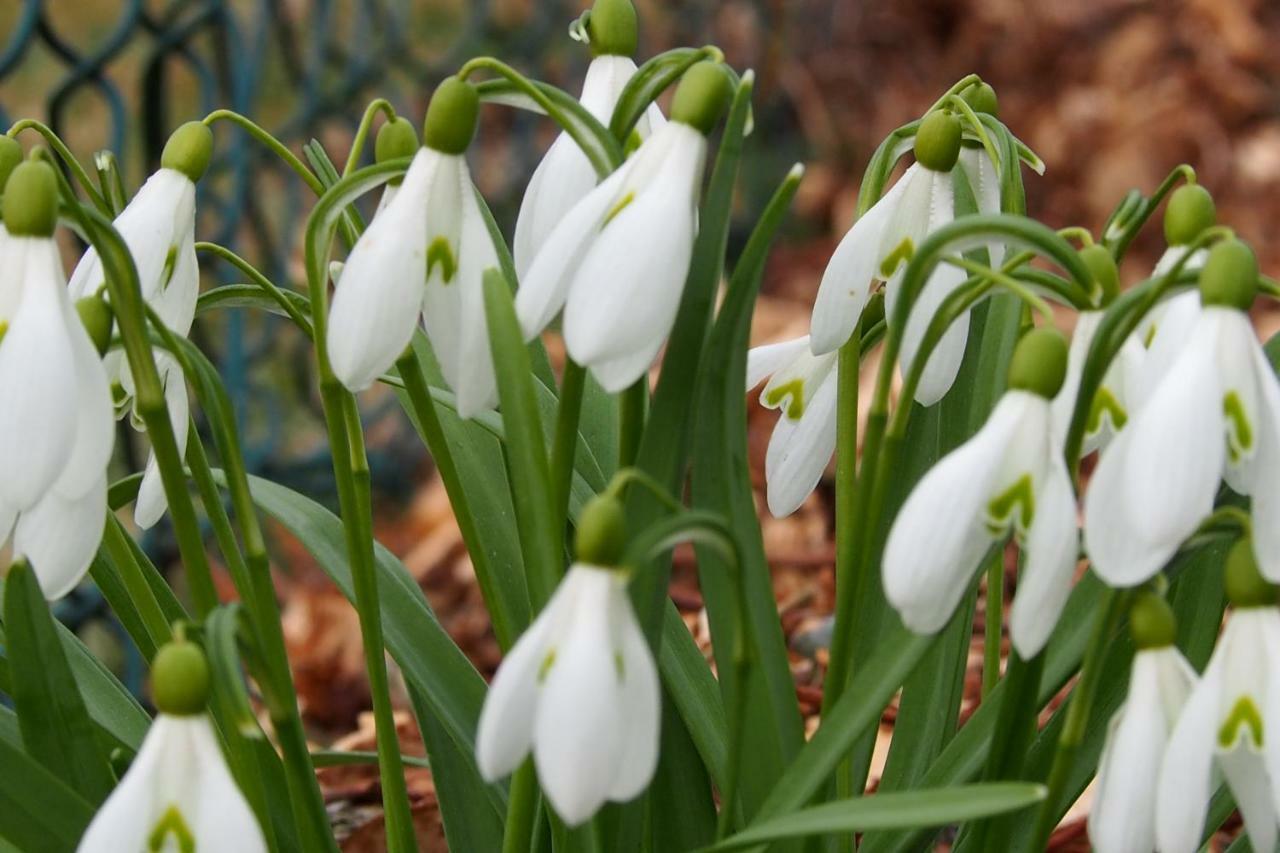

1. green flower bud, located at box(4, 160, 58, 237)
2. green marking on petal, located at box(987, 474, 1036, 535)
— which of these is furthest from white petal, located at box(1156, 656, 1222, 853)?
green flower bud, located at box(4, 160, 58, 237)

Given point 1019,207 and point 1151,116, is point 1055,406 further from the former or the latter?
point 1151,116

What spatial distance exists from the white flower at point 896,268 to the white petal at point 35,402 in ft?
1.38

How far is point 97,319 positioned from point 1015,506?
0.45 meters

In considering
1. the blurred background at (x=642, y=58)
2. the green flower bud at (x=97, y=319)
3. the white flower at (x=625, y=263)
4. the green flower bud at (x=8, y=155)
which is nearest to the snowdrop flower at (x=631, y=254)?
the white flower at (x=625, y=263)

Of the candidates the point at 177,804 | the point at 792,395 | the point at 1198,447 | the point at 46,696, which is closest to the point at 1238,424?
the point at 1198,447

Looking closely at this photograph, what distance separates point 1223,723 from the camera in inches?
29.0

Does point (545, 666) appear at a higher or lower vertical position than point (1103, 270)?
lower

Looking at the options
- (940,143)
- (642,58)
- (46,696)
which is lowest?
(46,696)

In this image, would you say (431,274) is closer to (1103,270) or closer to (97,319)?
(97,319)

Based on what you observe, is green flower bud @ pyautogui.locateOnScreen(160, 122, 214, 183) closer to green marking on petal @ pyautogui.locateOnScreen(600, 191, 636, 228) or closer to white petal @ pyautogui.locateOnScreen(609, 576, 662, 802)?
green marking on petal @ pyautogui.locateOnScreen(600, 191, 636, 228)

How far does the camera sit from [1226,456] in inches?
30.1

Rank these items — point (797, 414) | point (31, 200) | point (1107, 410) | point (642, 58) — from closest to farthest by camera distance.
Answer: point (31, 200)
point (1107, 410)
point (797, 414)
point (642, 58)

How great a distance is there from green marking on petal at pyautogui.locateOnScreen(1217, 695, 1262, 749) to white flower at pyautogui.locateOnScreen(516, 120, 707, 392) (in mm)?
302

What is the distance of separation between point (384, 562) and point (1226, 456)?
0.61 metres
